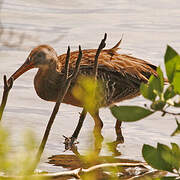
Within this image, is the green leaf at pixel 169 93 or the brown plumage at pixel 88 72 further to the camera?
the brown plumage at pixel 88 72

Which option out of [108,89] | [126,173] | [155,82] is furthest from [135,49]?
[155,82]

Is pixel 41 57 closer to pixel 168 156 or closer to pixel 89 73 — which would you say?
pixel 89 73

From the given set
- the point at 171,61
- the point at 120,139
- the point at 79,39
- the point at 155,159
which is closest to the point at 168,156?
the point at 155,159

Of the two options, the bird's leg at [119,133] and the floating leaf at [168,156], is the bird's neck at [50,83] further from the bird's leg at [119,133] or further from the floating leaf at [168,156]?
the floating leaf at [168,156]

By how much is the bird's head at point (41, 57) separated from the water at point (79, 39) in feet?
1.01

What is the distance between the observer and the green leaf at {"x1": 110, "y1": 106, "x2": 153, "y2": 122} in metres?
1.86

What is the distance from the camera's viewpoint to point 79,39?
35.8 feet

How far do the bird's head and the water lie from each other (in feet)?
1.01

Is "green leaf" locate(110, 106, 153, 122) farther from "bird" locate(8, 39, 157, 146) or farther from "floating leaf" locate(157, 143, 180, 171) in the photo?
"bird" locate(8, 39, 157, 146)

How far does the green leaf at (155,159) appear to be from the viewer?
192 centimetres

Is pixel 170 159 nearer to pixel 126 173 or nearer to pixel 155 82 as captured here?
pixel 155 82

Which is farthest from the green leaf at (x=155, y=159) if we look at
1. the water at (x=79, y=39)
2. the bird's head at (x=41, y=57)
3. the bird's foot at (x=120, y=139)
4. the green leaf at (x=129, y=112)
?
the bird's head at (x=41, y=57)

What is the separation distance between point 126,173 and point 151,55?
425cm

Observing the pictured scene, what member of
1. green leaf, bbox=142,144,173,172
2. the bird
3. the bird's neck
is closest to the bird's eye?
the bird
